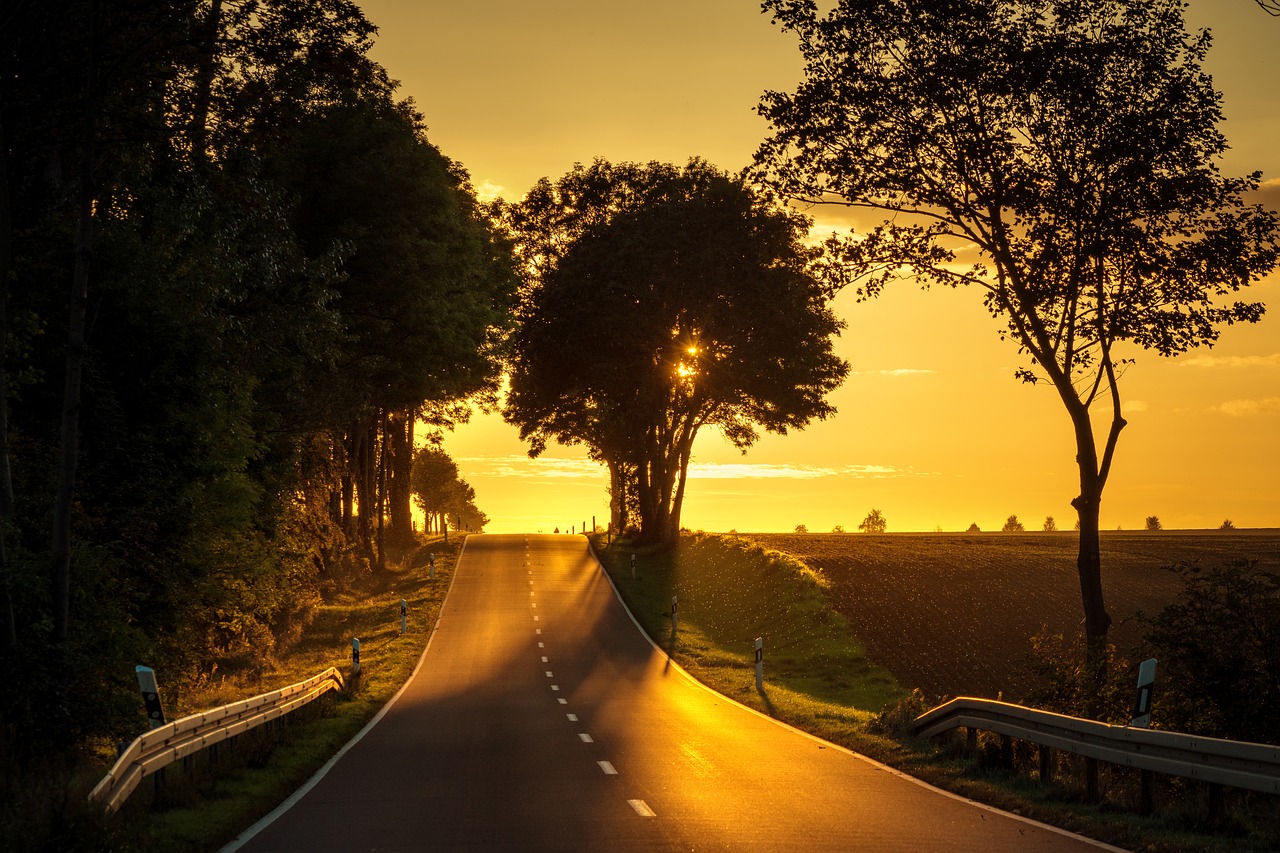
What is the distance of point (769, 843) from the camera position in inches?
417

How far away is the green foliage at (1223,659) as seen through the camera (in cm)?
1414

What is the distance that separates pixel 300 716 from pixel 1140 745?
42.5ft

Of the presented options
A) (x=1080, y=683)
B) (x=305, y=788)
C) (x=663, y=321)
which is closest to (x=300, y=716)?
(x=305, y=788)

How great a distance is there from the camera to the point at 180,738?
41.9 feet

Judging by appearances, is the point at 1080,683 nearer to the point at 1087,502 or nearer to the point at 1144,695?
the point at 1144,695

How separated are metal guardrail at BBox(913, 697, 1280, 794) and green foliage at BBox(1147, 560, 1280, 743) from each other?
1697mm

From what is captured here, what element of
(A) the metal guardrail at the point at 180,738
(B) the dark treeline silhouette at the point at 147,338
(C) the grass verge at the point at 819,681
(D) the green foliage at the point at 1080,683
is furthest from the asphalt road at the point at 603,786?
(B) the dark treeline silhouette at the point at 147,338

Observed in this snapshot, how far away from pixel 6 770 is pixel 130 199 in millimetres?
14387

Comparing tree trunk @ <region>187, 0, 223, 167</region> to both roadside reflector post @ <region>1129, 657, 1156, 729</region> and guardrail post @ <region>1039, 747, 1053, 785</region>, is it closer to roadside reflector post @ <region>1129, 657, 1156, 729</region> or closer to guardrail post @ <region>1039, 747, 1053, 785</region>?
guardrail post @ <region>1039, 747, 1053, 785</region>

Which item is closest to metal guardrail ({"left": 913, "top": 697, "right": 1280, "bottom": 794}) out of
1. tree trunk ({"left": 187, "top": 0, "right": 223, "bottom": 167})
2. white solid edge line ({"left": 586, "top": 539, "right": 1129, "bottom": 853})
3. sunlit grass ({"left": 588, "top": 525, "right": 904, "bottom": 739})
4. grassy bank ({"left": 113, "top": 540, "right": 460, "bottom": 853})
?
white solid edge line ({"left": 586, "top": 539, "right": 1129, "bottom": 853})

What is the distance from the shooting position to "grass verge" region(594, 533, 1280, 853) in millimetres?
11859

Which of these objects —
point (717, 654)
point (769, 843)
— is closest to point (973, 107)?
point (769, 843)

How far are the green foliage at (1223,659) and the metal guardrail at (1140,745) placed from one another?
5.57 ft

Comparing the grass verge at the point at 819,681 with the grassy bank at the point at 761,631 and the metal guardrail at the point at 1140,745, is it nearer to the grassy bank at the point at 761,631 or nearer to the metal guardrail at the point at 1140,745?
the grassy bank at the point at 761,631
